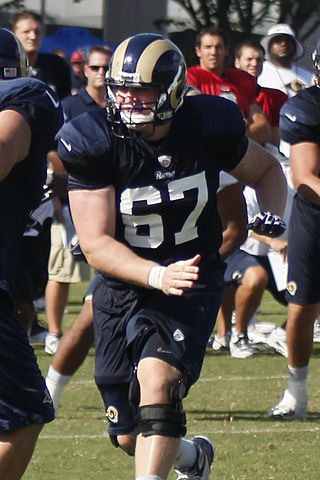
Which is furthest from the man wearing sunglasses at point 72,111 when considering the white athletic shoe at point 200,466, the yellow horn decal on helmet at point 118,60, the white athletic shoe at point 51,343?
the yellow horn decal on helmet at point 118,60

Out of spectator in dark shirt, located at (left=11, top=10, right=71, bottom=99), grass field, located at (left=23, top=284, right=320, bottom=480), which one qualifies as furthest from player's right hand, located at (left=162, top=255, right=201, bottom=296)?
spectator in dark shirt, located at (left=11, top=10, right=71, bottom=99)

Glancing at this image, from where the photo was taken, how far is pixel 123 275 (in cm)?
390

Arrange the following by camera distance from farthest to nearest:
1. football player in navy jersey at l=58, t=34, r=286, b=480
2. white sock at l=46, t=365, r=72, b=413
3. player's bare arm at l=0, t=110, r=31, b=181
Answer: white sock at l=46, t=365, r=72, b=413 → football player in navy jersey at l=58, t=34, r=286, b=480 → player's bare arm at l=0, t=110, r=31, b=181

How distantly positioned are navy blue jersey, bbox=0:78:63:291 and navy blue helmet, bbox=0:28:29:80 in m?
0.32

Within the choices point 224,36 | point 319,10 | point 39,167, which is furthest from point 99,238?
point 319,10

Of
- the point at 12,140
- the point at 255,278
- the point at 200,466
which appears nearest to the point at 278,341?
the point at 255,278

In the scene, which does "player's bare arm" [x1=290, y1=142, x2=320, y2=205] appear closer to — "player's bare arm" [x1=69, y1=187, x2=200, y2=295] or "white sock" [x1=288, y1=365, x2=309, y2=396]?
"white sock" [x1=288, y1=365, x2=309, y2=396]

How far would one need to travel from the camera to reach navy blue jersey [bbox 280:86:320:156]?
5656mm

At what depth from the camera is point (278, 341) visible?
27.9ft

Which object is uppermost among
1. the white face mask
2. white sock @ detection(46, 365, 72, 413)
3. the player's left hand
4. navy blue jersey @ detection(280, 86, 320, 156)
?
the white face mask

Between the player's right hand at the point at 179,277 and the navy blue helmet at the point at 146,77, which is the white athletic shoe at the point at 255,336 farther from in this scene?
the player's right hand at the point at 179,277

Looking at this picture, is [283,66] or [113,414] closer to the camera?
[113,414]

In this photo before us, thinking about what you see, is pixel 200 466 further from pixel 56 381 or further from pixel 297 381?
pixel 297 381

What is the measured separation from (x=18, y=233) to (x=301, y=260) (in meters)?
2.57
